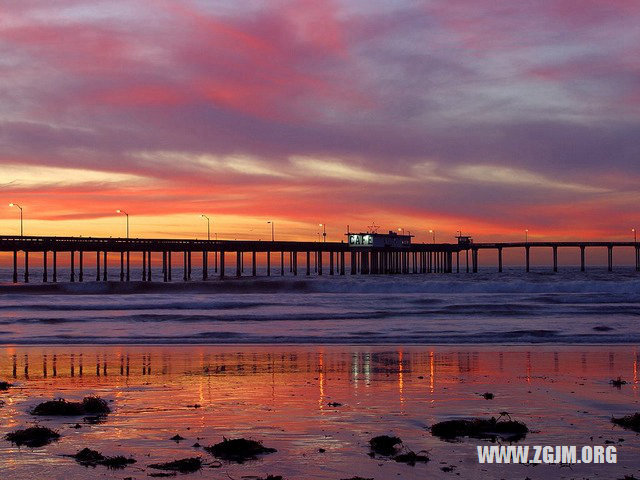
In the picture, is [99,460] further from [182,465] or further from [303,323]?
[303,323]

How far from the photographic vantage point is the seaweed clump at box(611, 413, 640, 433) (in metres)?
10.3

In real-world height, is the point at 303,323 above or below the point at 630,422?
below

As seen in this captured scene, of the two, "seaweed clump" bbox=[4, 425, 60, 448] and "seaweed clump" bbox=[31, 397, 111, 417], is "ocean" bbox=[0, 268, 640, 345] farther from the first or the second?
"seaweed clump" bbox=[4, 425, 60, 448]

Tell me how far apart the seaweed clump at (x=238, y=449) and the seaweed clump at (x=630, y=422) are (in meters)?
4.67

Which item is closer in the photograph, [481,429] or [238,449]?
[238,449]

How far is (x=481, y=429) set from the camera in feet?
33.2

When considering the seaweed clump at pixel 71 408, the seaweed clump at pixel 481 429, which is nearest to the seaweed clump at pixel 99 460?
the seaweed clump at pixel 71 408

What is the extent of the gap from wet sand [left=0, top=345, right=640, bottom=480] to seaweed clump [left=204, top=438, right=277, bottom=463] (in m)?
0.19

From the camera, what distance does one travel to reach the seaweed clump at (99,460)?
8.55 meters

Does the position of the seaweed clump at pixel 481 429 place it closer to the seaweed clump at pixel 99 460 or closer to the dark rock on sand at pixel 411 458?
the dark rock on sand at pixel 411 458

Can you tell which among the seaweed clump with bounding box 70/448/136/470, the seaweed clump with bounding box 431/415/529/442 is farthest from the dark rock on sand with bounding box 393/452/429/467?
the seaweed clump with bounding box 70/448/136/470

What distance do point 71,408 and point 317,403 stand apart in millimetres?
3674

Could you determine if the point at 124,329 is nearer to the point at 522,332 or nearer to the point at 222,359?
the point at 222,359

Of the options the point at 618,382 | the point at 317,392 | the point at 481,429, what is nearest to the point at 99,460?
Answer: the point at 481,429
